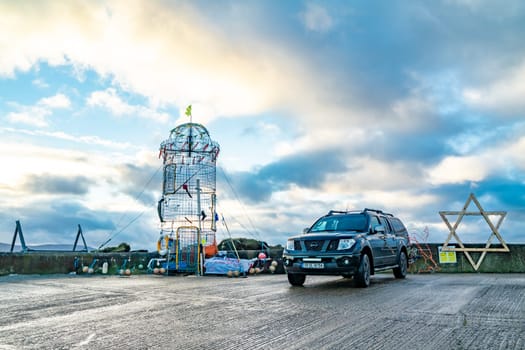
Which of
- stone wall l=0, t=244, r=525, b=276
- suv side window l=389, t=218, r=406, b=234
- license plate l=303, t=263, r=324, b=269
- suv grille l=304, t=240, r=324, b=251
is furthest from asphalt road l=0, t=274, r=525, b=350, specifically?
stone wall l=0, t=244, r=525, b=276

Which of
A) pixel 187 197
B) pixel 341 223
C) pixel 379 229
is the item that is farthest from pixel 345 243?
pixel 187 197

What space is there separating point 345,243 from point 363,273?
2.71 feet

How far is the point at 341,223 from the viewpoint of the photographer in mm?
12305

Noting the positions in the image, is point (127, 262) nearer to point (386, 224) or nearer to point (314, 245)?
point (314, 245)

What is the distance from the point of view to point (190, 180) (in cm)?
1861

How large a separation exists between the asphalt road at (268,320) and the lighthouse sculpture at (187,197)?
25.6 ft

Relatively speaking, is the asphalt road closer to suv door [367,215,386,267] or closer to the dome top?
suv door [367,215,386,267]

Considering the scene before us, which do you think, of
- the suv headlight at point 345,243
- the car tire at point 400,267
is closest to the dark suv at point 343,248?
the suv headlight at point 345,243

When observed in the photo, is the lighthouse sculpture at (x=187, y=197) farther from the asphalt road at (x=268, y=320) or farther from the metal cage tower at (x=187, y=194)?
the asphalt road at (x=268, y=320)

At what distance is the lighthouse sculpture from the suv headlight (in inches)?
319

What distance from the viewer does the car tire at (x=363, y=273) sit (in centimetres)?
1055

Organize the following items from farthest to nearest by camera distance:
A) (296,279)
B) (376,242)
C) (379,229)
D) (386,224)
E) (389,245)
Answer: (386,224) < (389,245) < (379,229) < (376,242) < (296,279)

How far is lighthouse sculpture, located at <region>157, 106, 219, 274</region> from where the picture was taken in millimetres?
17703

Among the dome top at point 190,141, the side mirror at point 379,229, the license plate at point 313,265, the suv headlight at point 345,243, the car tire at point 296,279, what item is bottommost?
the car tire at point 296,279
